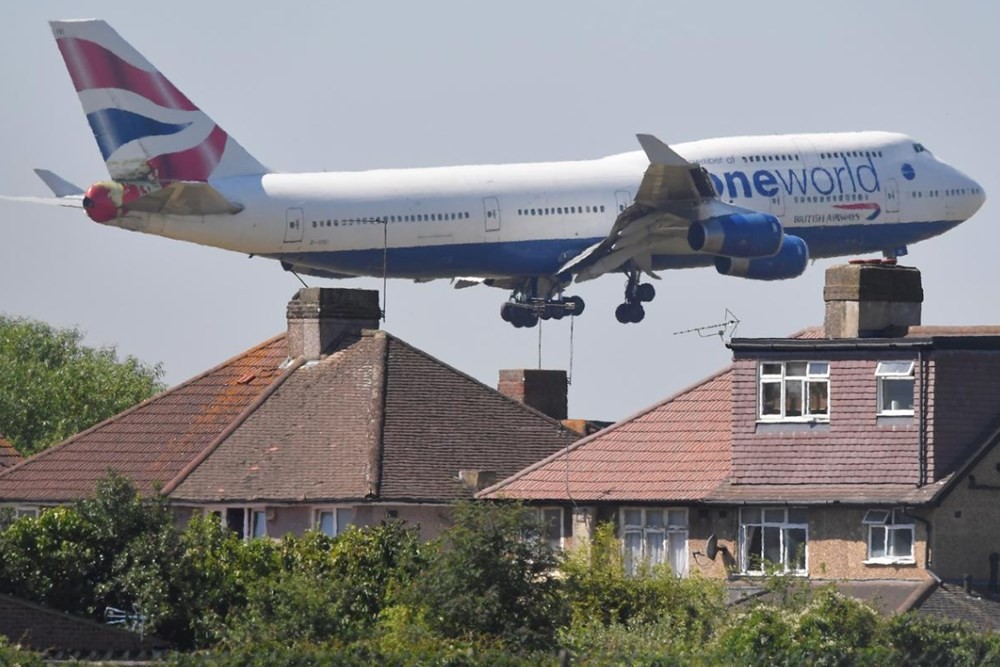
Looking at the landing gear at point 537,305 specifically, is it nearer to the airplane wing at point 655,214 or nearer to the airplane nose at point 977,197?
the airplane wing at point 655,214

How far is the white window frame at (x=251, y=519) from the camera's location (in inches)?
A: 1822

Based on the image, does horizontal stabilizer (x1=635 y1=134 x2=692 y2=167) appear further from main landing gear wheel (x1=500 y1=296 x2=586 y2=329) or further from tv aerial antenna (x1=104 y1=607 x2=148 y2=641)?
tv aerial antenna (x1=104 y1=607 x2=148 y2=641)

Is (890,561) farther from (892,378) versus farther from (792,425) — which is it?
(792,425)

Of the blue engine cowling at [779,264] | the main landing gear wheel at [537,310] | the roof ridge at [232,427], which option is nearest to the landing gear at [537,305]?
the main landing gear wheel at [537,310]

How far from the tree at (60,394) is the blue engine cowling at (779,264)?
22.5m

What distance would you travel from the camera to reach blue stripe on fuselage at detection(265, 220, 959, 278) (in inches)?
2721

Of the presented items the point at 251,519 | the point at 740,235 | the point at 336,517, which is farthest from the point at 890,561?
the point at 740,235

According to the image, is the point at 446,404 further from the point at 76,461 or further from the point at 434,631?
the point at 434,631

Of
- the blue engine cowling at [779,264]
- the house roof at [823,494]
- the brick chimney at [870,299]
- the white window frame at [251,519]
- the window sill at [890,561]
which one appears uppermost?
the blue engine cowling at [779,264]

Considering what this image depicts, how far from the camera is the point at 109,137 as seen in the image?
71.4 metres

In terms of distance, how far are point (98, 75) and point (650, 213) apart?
590 inches

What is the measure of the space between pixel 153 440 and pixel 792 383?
1430cm

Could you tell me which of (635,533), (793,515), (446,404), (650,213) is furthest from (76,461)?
(650,213)

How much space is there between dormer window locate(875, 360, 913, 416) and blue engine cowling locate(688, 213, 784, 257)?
1150 inches
